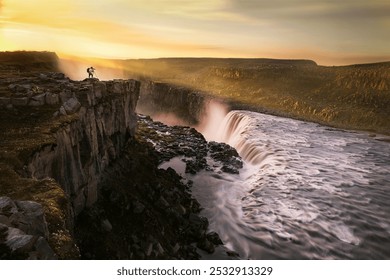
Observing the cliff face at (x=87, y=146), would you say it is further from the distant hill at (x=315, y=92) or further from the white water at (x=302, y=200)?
the distant hill at (x=315, y=92)

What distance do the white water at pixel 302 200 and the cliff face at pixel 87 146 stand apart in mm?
9591

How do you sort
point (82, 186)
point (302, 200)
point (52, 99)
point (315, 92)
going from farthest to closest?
point (315, 92)
point (302, 200)
point (52, 99)
point (82, 186)

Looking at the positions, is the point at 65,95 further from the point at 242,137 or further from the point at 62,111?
the point at 242,137

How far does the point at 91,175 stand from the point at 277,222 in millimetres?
13826

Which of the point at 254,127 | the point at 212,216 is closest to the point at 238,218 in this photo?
the point at 212,216

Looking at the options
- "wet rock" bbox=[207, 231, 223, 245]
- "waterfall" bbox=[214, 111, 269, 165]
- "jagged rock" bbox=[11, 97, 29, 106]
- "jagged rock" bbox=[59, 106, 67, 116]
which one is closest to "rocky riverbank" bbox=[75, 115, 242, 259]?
"wet rock" bbox=[207, 231, 223, 245]

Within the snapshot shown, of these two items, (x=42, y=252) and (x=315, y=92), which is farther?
(x=315, y=92)

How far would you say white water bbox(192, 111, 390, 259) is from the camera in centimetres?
2027

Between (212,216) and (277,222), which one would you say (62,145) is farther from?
(277,222)

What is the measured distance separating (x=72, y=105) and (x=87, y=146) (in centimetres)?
250

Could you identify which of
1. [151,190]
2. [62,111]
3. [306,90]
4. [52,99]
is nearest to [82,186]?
[62,111]

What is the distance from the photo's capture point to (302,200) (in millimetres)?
25875

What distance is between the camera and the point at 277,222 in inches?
904

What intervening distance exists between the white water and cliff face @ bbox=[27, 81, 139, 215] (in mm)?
9591
